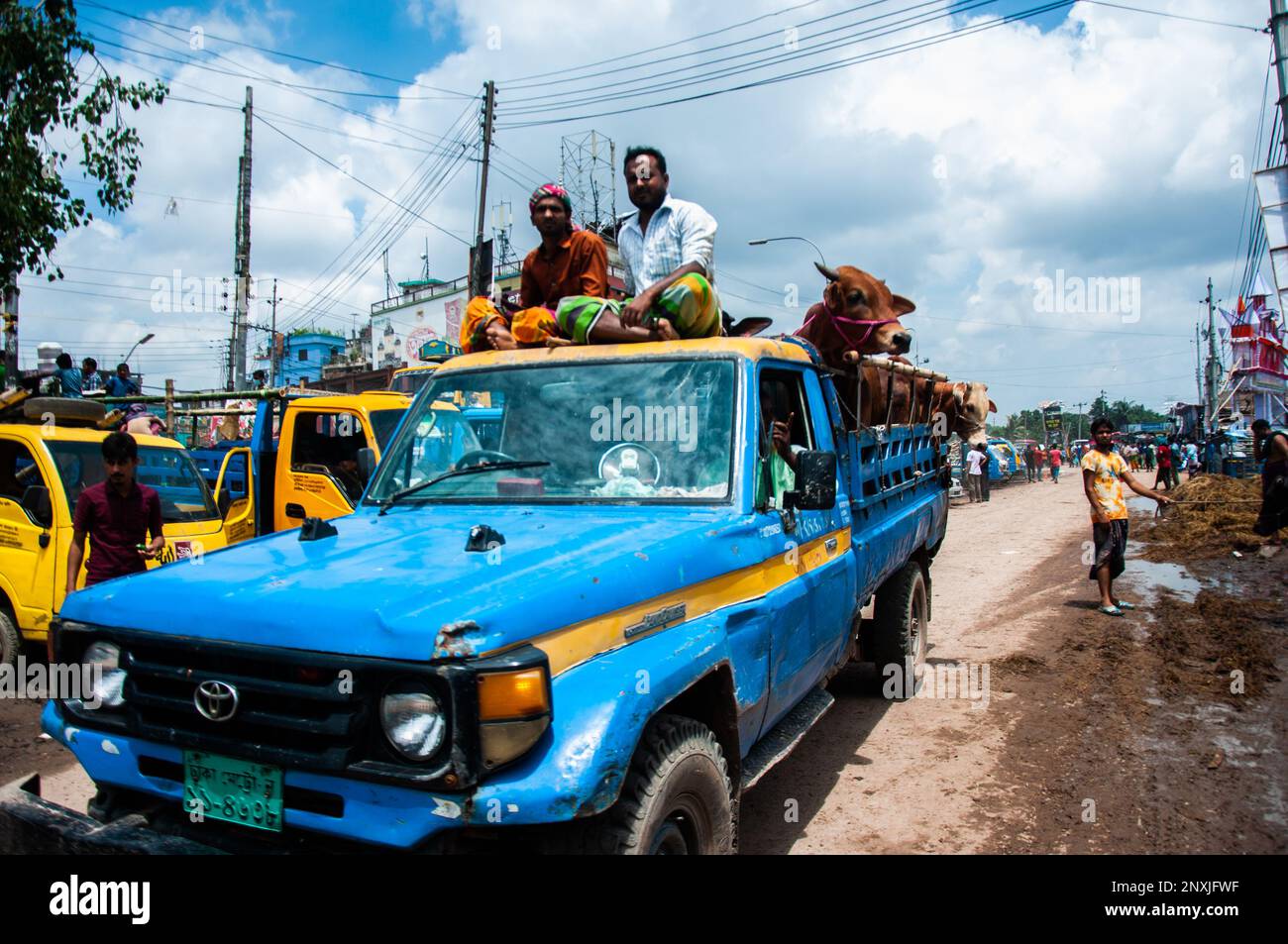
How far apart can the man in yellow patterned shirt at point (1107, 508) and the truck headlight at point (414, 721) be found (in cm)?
851

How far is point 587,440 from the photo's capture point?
343cm

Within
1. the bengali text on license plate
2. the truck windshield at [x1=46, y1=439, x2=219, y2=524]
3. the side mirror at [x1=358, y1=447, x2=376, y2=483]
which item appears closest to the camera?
the bengali text on license plate

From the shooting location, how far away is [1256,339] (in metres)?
30.0

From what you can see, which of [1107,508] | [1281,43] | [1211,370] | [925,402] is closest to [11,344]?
[925,402]

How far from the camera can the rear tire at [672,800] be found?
2268mm

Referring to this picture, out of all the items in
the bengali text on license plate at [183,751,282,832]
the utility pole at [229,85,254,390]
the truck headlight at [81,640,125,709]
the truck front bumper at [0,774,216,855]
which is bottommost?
the truck front bumper at [0,774,216,855]

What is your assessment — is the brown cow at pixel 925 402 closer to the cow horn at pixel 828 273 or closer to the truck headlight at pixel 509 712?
the cow horn at pixel 828 273

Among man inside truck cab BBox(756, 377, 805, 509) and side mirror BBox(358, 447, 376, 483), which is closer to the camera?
man inside truck cab BBox(756, 377, 805, 509)

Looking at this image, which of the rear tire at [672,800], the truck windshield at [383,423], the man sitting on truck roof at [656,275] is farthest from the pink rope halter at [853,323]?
the truck windshield at [383,423]

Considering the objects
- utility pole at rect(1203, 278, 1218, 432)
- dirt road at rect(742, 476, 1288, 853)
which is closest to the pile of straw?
dirt road at rect(742, 476, 1288, 853)

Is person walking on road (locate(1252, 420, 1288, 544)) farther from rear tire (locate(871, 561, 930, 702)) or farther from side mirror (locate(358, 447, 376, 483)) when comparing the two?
side mirror (locate(358, 447, 376, 483))

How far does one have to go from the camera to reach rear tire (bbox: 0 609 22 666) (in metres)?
6.41

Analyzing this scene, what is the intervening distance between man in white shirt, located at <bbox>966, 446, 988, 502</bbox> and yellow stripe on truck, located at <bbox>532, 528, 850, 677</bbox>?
23247 mm
